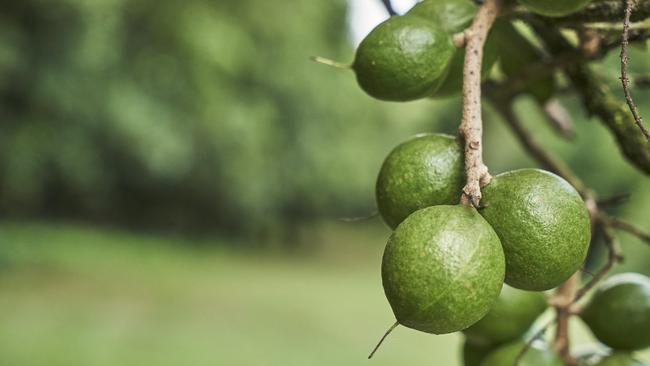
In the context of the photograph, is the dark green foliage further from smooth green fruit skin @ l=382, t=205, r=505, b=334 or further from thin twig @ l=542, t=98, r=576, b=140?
smooth green fruit skin @ l=382, t=205, r=505, b=334

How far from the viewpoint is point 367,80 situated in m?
0.81

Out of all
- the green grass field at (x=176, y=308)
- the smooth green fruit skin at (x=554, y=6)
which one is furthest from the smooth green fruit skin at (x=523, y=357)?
the green grass field at (x=176, y=308)

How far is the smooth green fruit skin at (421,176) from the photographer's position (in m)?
0.71

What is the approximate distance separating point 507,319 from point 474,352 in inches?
4.0

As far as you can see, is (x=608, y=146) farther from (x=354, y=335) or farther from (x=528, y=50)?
(x=528, y=50)

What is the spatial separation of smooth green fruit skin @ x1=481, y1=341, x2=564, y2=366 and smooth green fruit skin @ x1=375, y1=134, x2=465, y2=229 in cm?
30

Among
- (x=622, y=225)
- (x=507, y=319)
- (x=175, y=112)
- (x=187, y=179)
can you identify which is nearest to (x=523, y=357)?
(x=507, y=319)

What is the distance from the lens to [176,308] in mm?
10750

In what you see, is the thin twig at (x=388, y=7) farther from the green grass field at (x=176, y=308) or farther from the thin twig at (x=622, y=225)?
the green grass field at (x=176, y=308)

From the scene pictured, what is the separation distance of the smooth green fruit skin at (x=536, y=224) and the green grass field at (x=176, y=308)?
7331 millimetres

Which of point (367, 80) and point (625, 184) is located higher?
point (367, 80)

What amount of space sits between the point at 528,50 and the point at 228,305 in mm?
10629

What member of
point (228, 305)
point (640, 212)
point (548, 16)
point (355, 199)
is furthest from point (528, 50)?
point (355, 199)

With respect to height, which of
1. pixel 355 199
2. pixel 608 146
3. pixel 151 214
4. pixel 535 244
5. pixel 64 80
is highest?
pixel 535 244
